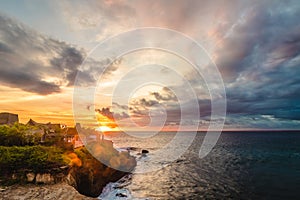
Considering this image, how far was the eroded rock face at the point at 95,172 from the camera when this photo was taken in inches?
1088

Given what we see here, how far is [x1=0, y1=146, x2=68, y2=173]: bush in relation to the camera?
2112 centimetres

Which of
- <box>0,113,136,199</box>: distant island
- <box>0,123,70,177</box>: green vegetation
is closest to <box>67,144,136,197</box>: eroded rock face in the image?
<box>0,113,136,199</box>: distant island

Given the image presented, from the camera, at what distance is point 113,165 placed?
45500mm

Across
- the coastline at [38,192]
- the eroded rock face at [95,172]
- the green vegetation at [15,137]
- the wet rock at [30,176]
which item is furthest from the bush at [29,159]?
the green vegetation at [15,137]

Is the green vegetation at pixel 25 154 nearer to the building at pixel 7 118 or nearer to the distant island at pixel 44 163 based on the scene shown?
the distant island at pixel 44 163

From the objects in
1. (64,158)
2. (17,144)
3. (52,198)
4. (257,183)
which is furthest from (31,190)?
(257,183)

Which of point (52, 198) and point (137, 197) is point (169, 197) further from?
point (52, 198)

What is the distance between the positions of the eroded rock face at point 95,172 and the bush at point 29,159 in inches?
106

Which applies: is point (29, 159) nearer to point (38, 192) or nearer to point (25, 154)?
point (25, 154)

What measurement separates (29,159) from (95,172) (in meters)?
16.2

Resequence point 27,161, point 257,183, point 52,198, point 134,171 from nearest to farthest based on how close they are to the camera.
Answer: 1. point 52,198
2. point 27,161
3. point 257,183
4. point 134,171

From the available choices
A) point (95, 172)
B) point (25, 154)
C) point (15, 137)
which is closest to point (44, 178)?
point (25, 154)

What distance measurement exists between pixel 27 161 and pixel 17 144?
747 cm

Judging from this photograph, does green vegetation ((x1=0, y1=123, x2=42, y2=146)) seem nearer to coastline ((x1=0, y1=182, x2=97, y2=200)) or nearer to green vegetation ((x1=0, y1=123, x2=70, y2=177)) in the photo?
green vegetation ((x1=0, y1=123, x2=70, y2=177))
